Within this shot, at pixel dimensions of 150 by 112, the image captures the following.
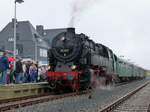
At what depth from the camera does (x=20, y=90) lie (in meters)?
19.0

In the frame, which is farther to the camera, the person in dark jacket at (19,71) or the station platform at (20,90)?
the person in dark jacket at (19,71)

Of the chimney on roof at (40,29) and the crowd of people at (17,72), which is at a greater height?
the chimney on roof at (40,29)

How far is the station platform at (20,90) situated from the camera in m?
17.3

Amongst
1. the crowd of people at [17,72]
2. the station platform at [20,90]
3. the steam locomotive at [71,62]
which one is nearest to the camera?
the station platform at [20,90]

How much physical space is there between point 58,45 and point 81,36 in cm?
154

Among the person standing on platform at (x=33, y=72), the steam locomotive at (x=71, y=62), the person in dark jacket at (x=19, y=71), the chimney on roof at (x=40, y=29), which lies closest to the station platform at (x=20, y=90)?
the person standing on platform at (x=33, y=72)

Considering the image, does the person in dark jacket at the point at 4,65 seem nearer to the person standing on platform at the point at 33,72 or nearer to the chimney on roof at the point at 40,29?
the person standing on platform at the point at 33,72

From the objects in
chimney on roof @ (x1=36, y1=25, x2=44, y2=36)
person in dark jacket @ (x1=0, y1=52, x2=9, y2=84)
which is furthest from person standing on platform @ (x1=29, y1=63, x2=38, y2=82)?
chimney on roof @ (x1=36, y1=25, x2=44, y2=36)

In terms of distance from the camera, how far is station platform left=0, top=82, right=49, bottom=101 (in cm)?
1732

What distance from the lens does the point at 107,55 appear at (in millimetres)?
28094

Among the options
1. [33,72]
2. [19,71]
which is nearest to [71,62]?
[33,72]

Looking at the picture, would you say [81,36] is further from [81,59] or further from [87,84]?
[87,84]

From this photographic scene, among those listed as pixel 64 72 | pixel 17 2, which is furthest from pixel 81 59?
pixel 17 2

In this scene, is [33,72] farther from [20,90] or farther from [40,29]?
[40,29]
